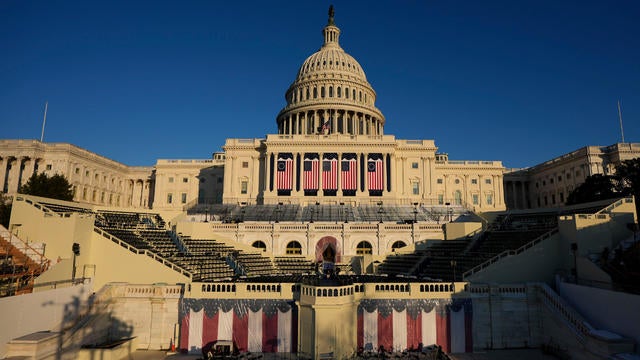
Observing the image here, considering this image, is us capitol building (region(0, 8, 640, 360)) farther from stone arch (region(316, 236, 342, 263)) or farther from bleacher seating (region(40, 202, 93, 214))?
bleacher seating (region(40, 202, 93, 214))

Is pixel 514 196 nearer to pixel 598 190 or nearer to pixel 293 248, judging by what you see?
pixel 598 190

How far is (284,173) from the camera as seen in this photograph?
74.9 meters

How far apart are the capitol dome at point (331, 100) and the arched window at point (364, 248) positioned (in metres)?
46.1

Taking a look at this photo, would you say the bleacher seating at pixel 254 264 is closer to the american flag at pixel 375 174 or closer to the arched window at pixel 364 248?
the arched window at pixel 364 248

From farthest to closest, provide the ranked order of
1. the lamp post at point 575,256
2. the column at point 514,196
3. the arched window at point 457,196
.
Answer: the column at point 514,196, the arched window at point 457,196, the lamp post at point 575,256

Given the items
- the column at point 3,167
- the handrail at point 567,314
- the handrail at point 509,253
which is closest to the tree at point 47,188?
the column at point 3,167

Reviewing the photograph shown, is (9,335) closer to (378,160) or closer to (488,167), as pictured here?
(378,160)

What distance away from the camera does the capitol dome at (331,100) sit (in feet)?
318

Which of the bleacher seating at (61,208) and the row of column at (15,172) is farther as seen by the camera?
the row of column at (15,172)

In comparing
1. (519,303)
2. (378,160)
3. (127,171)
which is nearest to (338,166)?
(378,160)

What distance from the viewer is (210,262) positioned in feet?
113

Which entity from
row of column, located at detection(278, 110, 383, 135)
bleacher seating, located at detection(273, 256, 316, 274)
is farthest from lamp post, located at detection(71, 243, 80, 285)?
row of column, located at detection(278, 110, 383, 135)

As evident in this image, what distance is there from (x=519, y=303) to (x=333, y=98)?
79.4 m

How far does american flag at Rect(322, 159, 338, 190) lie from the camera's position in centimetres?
7419
